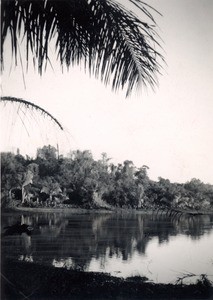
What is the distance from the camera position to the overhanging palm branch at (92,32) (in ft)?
6.26

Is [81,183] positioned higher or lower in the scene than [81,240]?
higher

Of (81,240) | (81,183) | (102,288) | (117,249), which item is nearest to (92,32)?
(102,288)

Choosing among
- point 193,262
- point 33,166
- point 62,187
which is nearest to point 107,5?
point 193,262

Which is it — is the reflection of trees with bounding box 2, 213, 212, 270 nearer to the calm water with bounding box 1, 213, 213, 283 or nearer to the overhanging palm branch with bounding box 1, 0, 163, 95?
the calm water with bounding box 1, 213, 213, 283

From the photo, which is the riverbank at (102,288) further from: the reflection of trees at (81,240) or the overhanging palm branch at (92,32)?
the overhanging palm branch at (92,32)

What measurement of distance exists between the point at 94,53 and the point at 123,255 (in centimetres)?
1111

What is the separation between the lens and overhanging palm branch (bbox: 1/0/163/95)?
1908 mm

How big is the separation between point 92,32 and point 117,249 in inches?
485

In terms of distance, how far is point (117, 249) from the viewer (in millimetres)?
13555

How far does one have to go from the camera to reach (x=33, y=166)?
16.8 metres

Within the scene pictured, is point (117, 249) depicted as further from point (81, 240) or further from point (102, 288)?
point (102, 288)

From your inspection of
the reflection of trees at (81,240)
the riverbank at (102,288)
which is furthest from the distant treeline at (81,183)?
the riverbank at (102,288)

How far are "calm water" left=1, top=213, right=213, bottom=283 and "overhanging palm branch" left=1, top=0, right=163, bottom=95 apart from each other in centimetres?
552

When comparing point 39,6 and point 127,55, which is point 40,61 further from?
point 127,55
